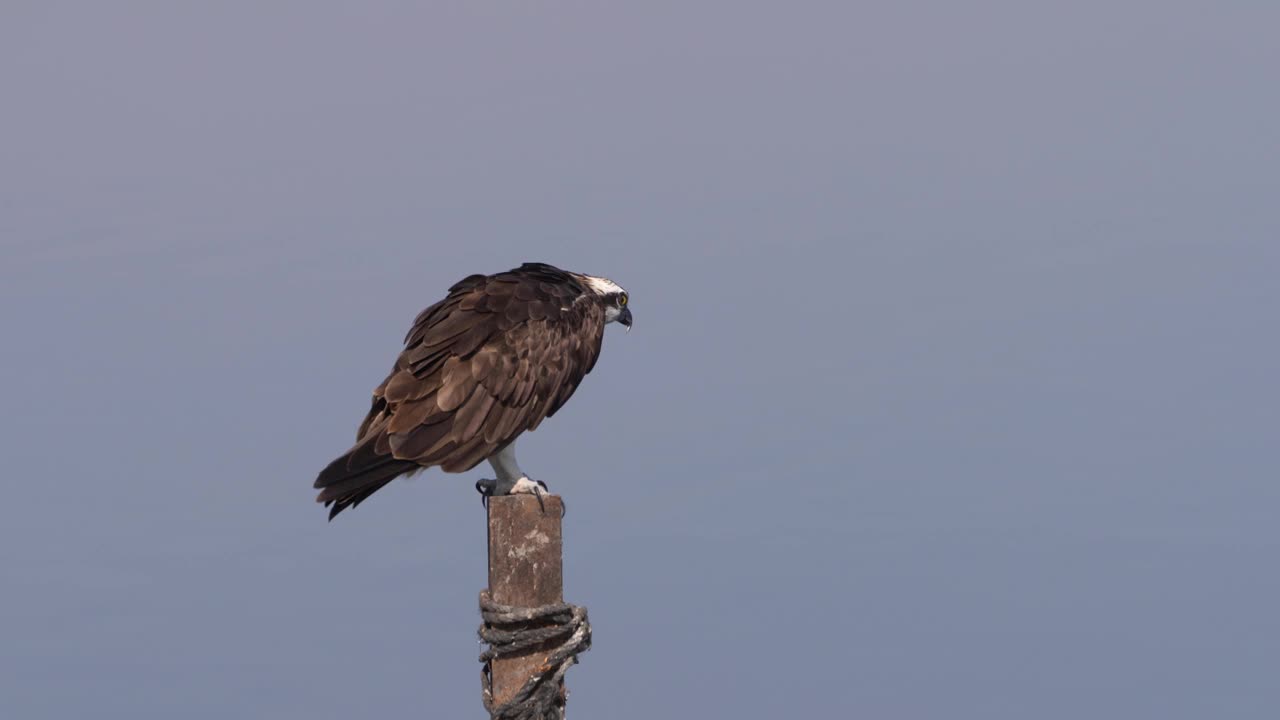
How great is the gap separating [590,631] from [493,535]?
822 millimetres

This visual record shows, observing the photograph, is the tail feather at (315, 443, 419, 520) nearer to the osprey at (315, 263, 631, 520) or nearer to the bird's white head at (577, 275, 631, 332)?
the osprey at (315, 263, 631, 520)

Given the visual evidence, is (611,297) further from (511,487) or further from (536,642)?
(536,642)

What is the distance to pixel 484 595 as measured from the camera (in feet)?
26.9

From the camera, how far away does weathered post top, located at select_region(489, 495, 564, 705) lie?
8047mm

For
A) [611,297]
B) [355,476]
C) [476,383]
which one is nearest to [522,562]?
[355,476]

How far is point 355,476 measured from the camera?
28.6 ft

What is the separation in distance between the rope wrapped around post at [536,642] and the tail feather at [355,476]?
1.19m

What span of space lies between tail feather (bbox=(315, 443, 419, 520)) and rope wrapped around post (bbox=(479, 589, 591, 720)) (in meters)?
1.19

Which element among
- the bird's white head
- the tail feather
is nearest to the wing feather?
the tail feather

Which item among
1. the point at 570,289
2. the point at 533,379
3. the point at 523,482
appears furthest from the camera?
the point at 570,289

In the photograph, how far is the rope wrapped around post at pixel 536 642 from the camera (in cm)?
802

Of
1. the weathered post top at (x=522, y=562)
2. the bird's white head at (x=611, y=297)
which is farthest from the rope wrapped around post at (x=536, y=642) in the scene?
the bird's white head at (x=611, y=297)

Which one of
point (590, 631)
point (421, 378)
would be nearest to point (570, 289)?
point (421, 378)

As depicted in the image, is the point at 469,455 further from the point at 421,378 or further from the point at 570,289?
the point at 570,289
